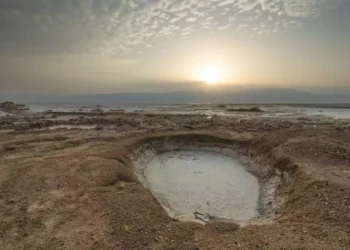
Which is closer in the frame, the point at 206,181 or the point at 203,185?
the point at 203,185

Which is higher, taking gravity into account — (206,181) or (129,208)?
(129,208)

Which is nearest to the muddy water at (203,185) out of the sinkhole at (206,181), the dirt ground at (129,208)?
the sinkhole at (206,181)

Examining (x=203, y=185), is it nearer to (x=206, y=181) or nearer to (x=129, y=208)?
(x=206, y=181)

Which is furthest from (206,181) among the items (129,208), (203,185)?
(129,208)

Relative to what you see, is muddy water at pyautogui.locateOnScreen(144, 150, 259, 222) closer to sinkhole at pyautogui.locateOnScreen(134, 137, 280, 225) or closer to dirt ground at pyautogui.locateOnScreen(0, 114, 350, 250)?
sinkhole at pyautogui.locateOnScreen(134, 137, 280, 225)

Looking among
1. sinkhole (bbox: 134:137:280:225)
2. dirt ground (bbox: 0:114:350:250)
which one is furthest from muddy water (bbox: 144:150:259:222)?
dirt ground (bbox: 0:114:350:250)

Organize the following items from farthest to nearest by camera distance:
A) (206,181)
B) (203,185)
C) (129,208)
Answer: (206,181), (203,185), (129,208)

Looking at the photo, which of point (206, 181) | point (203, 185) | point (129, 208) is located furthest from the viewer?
point (206, 181)
